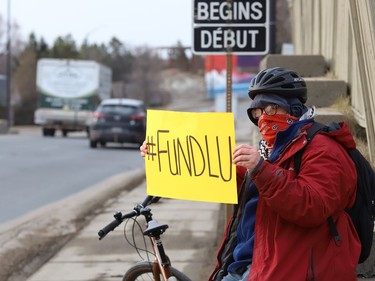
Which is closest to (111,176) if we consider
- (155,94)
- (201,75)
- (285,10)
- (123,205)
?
(123,205)

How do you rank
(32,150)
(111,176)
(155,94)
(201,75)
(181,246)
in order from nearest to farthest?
(181,246)
(111,176)
(32,150)
(155,94)
(201,75)

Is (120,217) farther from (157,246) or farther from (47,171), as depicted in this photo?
(47,171)

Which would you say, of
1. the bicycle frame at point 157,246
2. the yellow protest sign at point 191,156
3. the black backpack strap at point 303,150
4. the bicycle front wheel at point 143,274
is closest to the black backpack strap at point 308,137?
the black backpack strap at point 303,150

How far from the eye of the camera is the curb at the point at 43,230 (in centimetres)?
702

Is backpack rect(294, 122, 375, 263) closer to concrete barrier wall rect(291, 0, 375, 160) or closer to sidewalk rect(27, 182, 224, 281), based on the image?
concrete barrier wall rect(291, 0, 375, 160)

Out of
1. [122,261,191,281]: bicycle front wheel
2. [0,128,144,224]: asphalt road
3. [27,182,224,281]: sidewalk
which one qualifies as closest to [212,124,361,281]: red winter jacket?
[122,261,191,281]: bicycle front wheel

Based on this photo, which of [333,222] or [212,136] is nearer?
[333,222]

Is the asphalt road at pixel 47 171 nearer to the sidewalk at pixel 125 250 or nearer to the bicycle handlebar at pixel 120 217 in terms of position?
the sidewalk at pixel 125 250

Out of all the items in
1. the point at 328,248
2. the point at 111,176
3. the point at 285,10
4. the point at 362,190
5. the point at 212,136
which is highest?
the point at 285,10

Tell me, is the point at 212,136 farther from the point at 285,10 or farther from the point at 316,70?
the point at 285,10

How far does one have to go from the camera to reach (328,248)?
2.60 meters

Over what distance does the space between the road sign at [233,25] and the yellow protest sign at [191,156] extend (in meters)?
3.19

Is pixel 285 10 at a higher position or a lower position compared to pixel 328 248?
higher

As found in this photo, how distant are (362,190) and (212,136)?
0.67 meters
